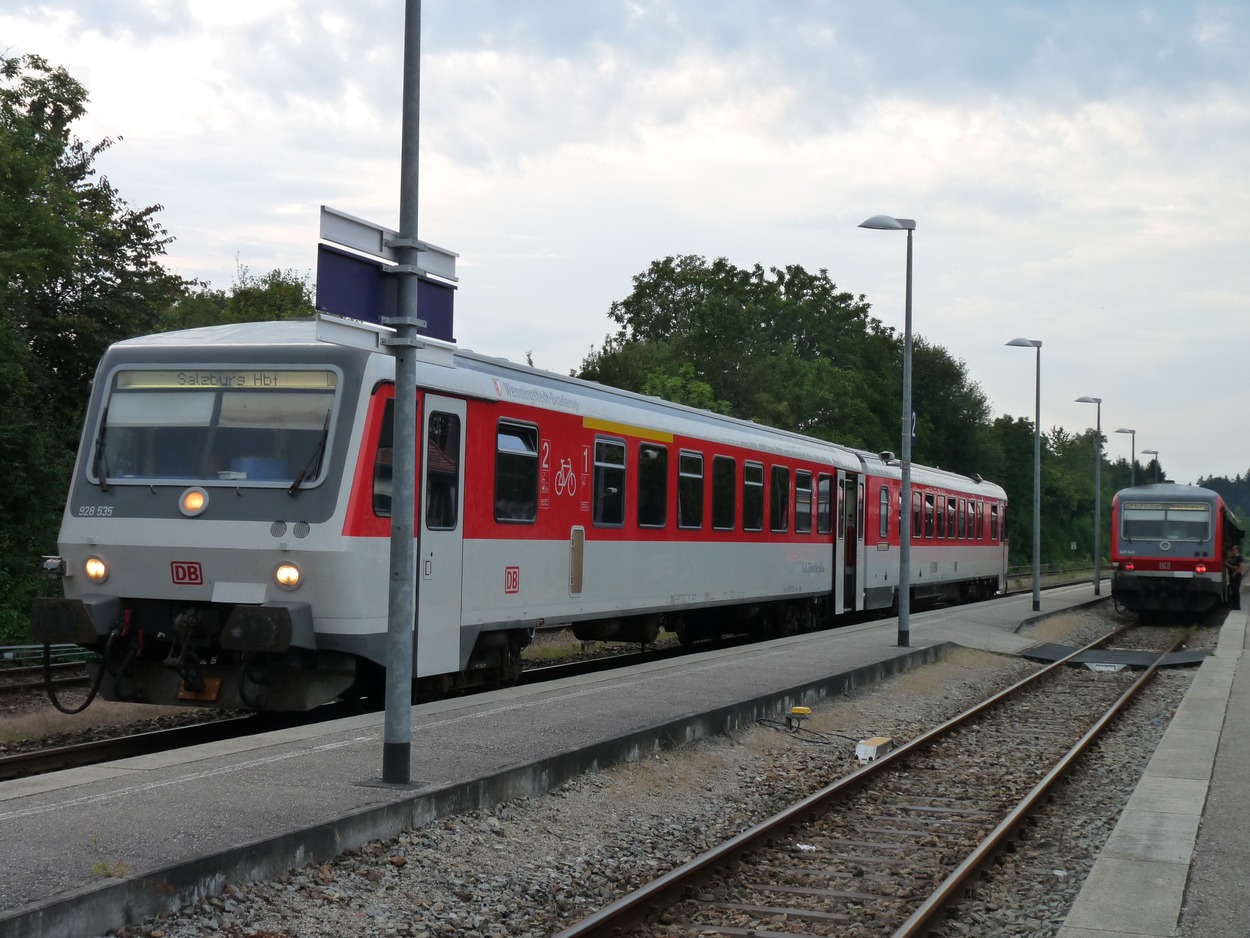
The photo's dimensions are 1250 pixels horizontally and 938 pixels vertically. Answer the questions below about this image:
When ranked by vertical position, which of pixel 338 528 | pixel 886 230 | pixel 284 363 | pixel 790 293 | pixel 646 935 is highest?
pixel 790 293

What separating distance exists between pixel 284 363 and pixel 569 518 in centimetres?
403

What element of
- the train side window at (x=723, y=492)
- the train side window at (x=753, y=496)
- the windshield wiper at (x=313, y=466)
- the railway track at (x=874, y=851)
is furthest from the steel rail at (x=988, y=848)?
the train side window at (x=753, y=496)

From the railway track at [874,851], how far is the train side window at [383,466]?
4.05 metres

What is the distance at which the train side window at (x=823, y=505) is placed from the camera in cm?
2344

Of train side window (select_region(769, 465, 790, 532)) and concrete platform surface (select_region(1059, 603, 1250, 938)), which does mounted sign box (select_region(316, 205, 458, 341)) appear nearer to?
concrete platform surface (select_region(1059, 603, 1250, 938))

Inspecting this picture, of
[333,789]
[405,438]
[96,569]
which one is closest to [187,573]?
[96,569]

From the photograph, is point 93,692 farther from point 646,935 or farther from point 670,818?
point 646,935

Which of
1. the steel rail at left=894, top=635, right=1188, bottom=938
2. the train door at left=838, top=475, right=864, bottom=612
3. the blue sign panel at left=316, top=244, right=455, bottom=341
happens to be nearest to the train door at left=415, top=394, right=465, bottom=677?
the blue sign panel at left=316, top=244, right=455, bottom=341

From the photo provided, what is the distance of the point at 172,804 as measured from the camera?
7855 millimetres

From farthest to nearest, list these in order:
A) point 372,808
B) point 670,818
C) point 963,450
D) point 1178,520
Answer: point 963,450 < point 1178,520 < point 670,818 < point 372,808

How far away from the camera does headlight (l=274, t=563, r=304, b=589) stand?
36.6ft

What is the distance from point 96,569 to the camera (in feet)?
38.5

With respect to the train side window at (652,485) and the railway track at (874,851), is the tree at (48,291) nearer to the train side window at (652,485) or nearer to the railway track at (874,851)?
the train side window at (652,485)

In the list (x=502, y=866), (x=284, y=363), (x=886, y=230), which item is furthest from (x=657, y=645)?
(x=502, y=866)
